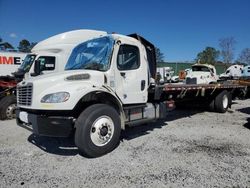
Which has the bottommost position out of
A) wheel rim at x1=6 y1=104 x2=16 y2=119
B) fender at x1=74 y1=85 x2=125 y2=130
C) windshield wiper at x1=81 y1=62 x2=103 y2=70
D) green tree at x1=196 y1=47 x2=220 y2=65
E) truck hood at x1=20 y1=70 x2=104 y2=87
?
wheel rim at x1=6 y1=104 x2=16 y2=119

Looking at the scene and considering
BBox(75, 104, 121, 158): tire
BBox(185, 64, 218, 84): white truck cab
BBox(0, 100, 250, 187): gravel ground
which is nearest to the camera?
BBox(0, 100, 250, 187): gravel ground

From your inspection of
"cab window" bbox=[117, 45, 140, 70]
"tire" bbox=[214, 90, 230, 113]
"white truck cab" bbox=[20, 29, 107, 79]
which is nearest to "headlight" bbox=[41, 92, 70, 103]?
"cab window" bbox=[117, 45, 140, 70]

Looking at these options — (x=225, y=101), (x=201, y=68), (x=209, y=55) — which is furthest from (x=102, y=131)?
(x=209, y=55)

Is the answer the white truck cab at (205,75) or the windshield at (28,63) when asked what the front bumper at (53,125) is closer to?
the windshield at (28,63)

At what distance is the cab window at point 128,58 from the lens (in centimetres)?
523

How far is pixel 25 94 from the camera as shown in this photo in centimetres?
467

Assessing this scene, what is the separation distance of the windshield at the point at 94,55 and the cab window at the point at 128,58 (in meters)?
0.30

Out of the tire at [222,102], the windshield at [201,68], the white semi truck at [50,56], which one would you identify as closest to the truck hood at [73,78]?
the white semi truck at [50,56]

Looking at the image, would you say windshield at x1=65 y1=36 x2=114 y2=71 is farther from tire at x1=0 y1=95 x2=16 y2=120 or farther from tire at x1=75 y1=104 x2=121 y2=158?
tire at x1=0 y1=95 x2=16 y2=120

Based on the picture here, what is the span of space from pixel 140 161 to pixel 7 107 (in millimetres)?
5696

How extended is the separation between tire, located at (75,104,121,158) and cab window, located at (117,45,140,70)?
44.1 inches

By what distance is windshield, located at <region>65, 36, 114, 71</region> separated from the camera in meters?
5.03

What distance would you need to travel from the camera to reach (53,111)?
4320 millimetres

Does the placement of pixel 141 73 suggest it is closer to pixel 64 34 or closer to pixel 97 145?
pixel 97 145
